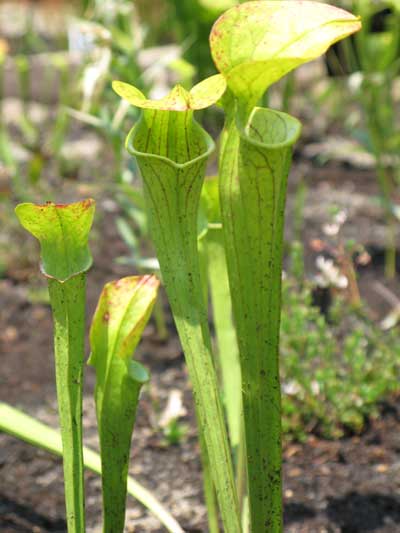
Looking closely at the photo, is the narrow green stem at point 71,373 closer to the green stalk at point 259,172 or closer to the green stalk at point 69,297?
the green stalk at point 69,297

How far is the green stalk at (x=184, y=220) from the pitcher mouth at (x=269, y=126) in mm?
48

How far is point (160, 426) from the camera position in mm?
1622

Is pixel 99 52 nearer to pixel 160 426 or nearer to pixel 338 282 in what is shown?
pixel 338 282

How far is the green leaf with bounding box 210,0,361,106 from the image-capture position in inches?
26.3

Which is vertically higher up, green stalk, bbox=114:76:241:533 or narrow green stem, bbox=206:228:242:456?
green stalk, bbox=114:76:241:533

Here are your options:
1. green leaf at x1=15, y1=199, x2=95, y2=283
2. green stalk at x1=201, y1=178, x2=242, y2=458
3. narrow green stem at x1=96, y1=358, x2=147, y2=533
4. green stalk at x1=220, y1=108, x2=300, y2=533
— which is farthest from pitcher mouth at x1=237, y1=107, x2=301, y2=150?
green stalk at x1=201, y1=178, x2=242, y2=458

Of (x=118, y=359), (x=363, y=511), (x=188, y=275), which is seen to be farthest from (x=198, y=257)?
(x=363, y=511)

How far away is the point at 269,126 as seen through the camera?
2.42 feet

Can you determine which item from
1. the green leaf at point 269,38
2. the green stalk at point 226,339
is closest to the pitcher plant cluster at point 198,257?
the green leaf at point 269,38

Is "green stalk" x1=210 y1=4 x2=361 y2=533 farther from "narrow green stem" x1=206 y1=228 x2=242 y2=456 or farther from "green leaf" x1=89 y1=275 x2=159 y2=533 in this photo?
"narrow green stem" x1=206 y1=228 x2=242 y2=456

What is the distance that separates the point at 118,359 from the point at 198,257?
0.46 ft

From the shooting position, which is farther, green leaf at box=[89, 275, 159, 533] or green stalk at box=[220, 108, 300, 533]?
green leaf at box=[89, 275, 159, 533]

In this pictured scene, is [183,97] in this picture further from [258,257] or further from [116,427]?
[116,427]

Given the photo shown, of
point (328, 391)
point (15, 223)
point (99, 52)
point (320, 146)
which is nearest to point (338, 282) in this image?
point (328, 391)
